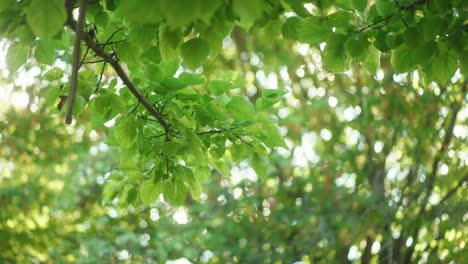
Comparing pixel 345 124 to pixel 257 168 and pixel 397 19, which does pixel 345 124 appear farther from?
pixel 397 19

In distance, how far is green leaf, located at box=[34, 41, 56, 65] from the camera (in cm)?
150

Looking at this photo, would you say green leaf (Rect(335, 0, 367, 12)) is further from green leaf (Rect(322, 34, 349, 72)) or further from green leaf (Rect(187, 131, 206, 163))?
green leaf (Rect(187, 131, 206, 163))

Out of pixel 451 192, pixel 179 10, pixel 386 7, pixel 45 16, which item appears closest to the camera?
pixel 179 10

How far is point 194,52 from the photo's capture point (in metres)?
1.24

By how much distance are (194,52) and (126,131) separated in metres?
0.49

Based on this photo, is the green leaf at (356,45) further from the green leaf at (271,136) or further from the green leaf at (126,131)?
the green leaf at (126,131)

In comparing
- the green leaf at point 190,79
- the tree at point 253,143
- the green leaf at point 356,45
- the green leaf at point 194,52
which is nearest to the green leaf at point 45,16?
the tree at point 253,143

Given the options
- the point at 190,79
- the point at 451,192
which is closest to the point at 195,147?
the point at 190,79

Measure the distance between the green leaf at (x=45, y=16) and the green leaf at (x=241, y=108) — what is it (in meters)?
0.89

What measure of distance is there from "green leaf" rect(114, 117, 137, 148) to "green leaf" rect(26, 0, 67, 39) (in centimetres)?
73

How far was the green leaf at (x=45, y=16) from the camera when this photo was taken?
906mm

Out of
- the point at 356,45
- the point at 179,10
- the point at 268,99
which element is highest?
the point at 268,99

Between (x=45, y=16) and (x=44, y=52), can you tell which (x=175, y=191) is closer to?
(x=44, y=52)

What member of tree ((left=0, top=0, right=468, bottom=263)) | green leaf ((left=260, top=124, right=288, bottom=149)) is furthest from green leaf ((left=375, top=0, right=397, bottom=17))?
green leaf ((left=260, top=124, right=288, bottom=149))
